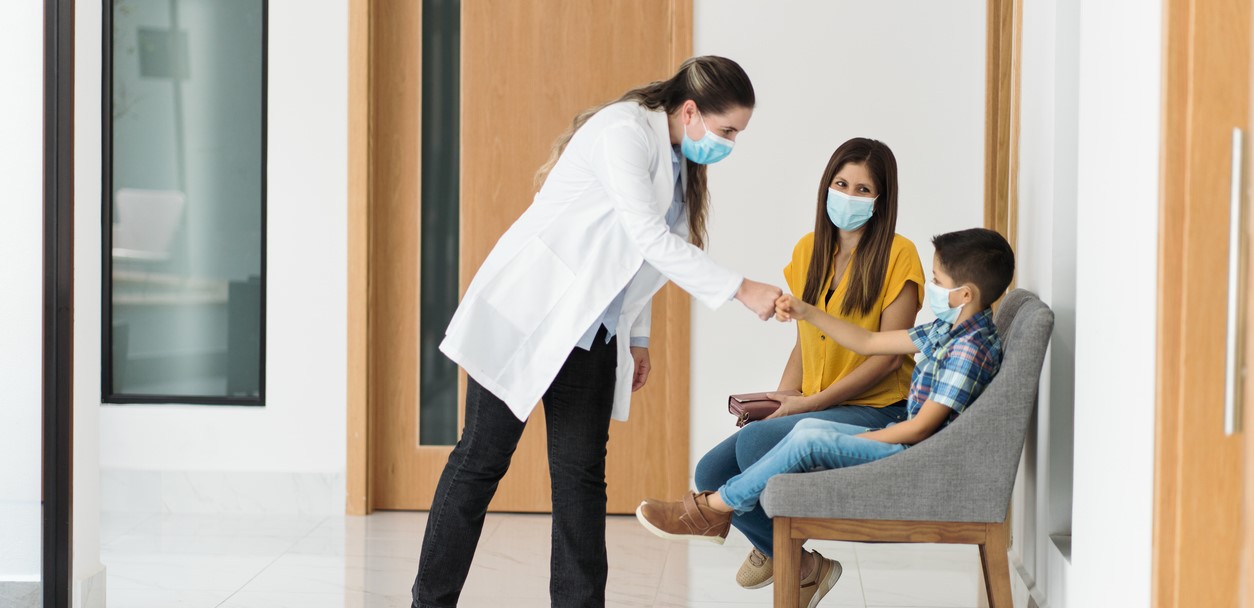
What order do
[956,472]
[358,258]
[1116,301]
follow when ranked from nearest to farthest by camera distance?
1. [1116,301]
2. [956,472]
3. [358,258]

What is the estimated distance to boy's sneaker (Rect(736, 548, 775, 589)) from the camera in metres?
2.36

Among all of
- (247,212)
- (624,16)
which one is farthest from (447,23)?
(247,212)

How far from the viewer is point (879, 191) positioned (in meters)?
2.35

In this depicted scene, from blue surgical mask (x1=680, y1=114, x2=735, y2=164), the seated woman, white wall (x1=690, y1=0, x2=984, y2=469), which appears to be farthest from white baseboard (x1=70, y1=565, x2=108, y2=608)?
white wall (x1=690, y1=0, x2=984, y2=469)

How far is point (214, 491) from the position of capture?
11.8ft

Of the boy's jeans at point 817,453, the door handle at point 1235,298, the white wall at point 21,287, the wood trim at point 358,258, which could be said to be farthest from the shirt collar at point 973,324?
the wood trim at point 358,258

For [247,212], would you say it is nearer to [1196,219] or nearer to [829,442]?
[829,442]

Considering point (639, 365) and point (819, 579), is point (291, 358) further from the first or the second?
point (819, 579)

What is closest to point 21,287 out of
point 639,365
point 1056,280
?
point 639,365

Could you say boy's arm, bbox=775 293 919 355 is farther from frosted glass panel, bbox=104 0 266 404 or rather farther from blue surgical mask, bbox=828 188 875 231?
frosted glass panel, bbox=104 0 266 404

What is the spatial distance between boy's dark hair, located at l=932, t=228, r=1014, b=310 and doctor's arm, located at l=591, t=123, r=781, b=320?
0.33 m

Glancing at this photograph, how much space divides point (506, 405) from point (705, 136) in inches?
24.7

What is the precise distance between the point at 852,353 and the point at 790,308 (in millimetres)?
451

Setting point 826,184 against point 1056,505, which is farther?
point 826,184
